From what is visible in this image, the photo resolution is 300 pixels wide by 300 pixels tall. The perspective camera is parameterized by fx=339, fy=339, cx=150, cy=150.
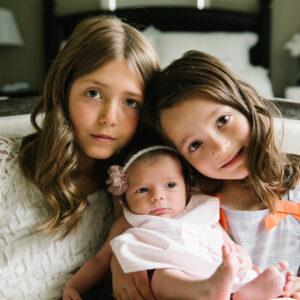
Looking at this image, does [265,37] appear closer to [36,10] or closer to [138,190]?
[36,10]

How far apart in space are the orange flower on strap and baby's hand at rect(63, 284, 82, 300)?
551mm

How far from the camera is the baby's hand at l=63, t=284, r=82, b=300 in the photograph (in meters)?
0.88

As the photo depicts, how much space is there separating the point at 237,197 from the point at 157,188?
268mm

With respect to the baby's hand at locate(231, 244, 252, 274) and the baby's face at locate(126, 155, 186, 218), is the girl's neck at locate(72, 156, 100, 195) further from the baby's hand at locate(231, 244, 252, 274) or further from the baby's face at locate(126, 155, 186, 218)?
the baby's hand at locate(231, 244, 252, 274)

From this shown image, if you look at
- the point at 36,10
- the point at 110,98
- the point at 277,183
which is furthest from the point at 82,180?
the point at 36,10

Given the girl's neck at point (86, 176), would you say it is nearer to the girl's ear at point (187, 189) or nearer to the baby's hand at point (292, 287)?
the girl's ear at point (187, 189)

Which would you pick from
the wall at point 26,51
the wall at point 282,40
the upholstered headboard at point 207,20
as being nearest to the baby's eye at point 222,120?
the upholstered headboard at point 207,20

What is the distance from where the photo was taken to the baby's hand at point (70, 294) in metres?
0.88

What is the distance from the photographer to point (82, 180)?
1.09m

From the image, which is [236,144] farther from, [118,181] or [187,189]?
[118,181]

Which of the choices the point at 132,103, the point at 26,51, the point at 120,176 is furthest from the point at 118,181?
the point at 26,51

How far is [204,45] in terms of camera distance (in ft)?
9.70

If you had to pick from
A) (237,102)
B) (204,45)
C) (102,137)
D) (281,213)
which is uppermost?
(237,102)

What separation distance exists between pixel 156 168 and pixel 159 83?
0.80ft
